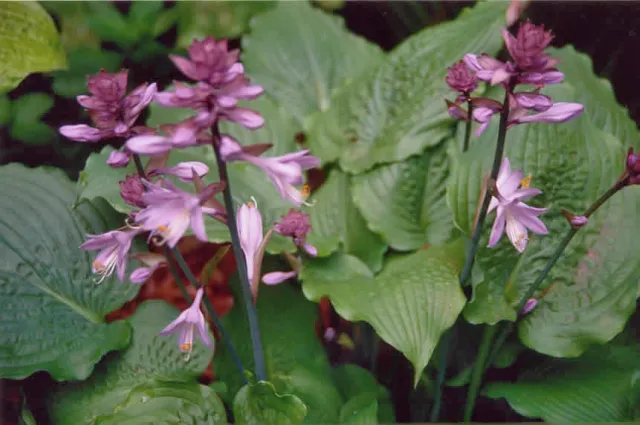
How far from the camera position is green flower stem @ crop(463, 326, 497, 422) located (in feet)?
5.35

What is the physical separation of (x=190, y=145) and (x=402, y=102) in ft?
3.86

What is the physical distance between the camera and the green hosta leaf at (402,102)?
1956 mm

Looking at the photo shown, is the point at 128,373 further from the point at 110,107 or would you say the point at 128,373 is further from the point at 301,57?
the point at 301,57

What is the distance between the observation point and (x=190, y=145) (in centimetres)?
102

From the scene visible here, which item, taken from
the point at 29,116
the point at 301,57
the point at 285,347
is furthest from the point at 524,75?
the point at 29,116

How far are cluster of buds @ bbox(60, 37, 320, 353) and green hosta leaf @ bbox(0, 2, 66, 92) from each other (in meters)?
0.83

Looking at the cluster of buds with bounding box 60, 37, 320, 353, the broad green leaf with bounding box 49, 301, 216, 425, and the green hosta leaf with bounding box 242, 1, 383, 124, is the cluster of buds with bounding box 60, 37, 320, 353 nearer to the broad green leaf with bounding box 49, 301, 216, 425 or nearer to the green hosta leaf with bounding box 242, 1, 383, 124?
the broad green leaf with bounding box 49, 301, 216, 425

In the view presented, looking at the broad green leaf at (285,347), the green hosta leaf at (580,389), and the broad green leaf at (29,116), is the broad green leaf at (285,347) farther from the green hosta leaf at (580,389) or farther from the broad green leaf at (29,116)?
the broad green leaf at (29,116)

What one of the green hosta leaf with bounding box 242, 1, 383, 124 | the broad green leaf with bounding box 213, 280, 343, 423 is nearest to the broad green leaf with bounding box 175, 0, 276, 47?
the green hosta leaf with bounding box 242, 1, 383, 124

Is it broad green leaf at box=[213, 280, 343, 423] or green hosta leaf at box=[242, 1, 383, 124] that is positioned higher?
green hosta leaf at box=[242, 1, 383, 124]

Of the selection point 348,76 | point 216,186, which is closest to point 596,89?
point 348,76

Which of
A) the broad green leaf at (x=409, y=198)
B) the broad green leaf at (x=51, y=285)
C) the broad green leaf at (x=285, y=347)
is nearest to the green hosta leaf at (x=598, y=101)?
the broad green leaf at (x=409, y=198)

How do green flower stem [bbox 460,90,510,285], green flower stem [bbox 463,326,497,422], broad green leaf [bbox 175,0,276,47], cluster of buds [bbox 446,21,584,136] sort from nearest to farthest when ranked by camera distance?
1. cluster of buds [bbox 446,21,584,136]
2. green flower stem [bbox 460,90,510,285]
3. green flower stem [bbox 463,326,497,422]
4. broad green leaf [bbox 175,0,276,47]

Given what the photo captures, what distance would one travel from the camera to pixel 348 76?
235 cm
